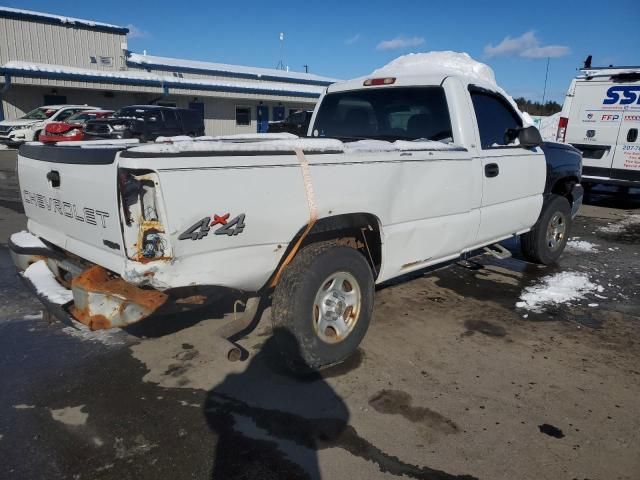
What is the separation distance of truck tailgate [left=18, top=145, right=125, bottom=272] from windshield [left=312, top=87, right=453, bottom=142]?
2.59 metres

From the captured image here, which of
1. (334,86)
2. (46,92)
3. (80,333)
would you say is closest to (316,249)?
(80,333)

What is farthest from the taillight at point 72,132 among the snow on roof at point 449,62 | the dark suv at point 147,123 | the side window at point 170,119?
the snow on roof at point 449,62

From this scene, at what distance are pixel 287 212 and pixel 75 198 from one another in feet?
4.14

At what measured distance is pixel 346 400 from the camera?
3.04 meters

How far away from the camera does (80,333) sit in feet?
13.0

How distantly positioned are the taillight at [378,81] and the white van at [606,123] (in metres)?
7.72

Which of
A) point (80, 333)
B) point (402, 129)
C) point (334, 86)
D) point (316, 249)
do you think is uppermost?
point (334, 86)

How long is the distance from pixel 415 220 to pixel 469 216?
740mm

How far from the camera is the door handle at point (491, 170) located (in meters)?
4.27

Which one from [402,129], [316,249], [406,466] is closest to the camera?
[406,466]

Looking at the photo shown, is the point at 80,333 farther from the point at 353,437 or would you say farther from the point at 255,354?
the point at 353,437

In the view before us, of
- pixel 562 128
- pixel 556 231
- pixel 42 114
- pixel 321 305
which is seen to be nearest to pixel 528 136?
pixel 556 231

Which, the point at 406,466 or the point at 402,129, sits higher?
the point at 402,129

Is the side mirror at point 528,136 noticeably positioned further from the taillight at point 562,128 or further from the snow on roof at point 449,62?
the snow on roof at point 449,62
